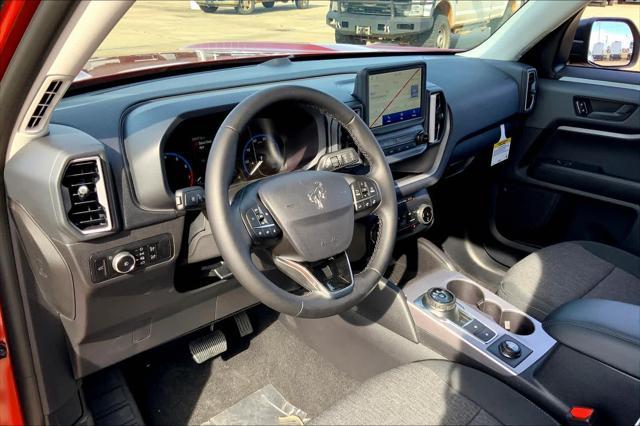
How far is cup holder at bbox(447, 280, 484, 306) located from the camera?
222 cm

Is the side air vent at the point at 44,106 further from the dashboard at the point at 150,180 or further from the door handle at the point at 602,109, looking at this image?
the door handle at the point at 602,109

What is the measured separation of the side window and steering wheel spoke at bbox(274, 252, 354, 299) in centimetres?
197

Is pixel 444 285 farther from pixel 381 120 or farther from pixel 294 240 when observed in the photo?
pixel 294 240

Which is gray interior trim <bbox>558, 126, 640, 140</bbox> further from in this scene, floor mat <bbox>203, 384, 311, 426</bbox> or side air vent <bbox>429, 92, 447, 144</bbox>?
floor mat <bbox>203, 384, 311, 426</bbox>

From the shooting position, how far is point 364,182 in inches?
62.7

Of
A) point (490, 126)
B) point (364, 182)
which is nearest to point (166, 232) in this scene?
point (364, 182)

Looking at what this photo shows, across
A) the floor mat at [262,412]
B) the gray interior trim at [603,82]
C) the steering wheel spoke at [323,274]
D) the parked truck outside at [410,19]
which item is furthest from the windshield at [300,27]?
the floor mat at [262,412]

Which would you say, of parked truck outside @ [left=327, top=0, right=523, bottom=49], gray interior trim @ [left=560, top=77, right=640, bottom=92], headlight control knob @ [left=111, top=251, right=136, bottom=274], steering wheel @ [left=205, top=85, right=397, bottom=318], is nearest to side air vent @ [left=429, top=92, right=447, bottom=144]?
steering wheel @ [left=205, top=85, right=397, bottom=318]

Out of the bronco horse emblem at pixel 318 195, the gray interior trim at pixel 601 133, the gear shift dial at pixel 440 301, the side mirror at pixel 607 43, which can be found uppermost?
the side mirror at pixel 607 43

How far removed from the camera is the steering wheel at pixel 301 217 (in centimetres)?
130

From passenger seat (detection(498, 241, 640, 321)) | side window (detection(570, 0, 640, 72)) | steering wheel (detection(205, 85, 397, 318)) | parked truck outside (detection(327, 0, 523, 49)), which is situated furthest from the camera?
parked truck outside (detection(327, 0, 523, 49))

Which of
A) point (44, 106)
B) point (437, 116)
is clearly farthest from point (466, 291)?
point (44, 106)

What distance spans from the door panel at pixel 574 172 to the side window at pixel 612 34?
0.17m

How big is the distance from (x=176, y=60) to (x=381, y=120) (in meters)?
0.78
